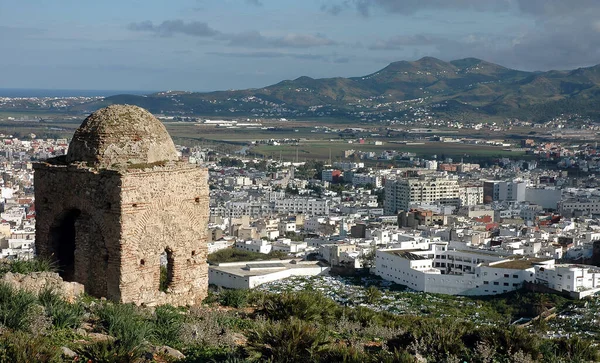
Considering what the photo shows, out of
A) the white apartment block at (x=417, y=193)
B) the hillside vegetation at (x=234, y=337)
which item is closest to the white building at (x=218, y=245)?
the white apartment block at (x=417, y=193)

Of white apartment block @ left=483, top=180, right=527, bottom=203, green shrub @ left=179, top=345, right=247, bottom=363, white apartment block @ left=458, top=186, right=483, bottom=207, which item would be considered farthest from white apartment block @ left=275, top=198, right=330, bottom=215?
green shrub @ left=179, top=345, right=247, bottom=363

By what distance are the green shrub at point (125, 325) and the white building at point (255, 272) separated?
889 inches

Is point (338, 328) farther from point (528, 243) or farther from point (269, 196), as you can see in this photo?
point (269, 196)

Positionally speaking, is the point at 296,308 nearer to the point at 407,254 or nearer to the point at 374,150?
the point at 407,254

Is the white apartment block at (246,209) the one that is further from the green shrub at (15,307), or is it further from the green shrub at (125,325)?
the green shrub at (15,307)

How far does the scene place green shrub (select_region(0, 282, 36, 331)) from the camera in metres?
7.41

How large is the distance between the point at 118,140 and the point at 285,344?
3967 millimetres

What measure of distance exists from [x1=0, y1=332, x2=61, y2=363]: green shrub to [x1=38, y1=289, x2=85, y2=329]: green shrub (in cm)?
119

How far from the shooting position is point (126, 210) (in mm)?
9617

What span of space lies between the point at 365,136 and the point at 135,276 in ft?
439

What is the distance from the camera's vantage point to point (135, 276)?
32.2 ft

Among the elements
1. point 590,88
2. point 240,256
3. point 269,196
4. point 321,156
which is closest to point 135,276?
point 240,256

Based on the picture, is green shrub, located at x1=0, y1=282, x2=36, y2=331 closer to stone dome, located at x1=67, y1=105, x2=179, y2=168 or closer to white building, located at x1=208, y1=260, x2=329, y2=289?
stone dome, located at x1=67, y1=105, x2=179, y2=168

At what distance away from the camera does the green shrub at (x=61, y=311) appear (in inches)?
308
